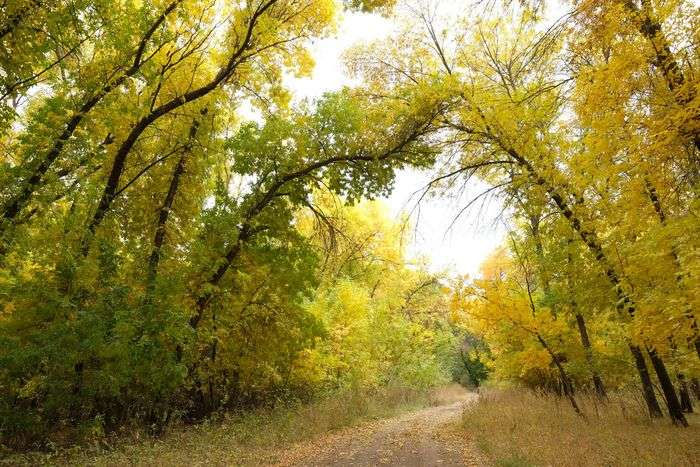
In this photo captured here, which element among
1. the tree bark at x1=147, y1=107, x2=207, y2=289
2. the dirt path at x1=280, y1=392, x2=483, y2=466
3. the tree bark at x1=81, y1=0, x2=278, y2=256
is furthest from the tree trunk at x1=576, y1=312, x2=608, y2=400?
the tree bark at x1=147, y1=107, x2=207, y2=289

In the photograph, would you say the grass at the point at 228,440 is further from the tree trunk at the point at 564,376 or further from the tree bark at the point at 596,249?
the tree bark at the point at 596,249

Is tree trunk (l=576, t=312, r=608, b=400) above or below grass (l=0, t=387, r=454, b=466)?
above

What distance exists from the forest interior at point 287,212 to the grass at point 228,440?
10 cm

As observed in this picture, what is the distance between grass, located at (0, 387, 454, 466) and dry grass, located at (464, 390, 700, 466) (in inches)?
158

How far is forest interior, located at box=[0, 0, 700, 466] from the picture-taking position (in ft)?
21.0

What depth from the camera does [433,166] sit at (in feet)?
37.6

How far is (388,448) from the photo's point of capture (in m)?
9.64

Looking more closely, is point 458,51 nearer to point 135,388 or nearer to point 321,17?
point 321,17

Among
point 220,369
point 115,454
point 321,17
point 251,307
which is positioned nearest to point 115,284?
point 115,454

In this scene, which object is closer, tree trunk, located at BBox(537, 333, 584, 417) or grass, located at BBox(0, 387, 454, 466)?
grass, located at BBox(0, 387, 454, 466)

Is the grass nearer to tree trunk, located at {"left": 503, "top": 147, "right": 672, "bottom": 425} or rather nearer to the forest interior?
the forest interior

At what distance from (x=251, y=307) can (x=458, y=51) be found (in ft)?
30.3

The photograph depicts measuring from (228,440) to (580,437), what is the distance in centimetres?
744

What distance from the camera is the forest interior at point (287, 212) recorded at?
251 inches
